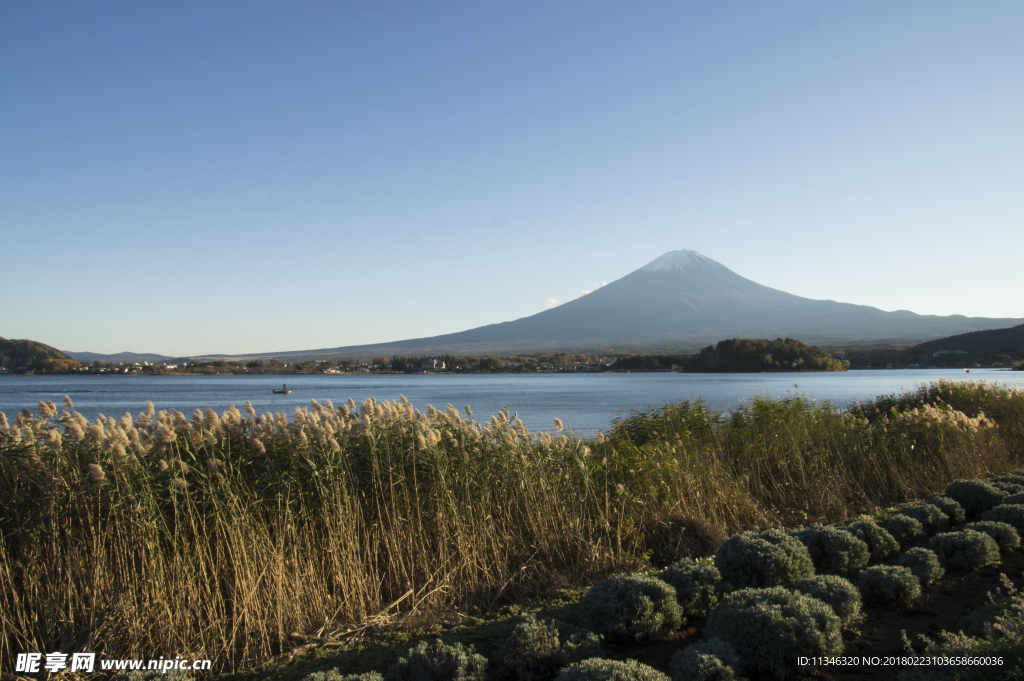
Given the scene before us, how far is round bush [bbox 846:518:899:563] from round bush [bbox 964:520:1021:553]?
0.79m

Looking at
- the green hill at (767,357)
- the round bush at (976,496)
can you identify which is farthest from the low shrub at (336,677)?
the green hill at (767,357)

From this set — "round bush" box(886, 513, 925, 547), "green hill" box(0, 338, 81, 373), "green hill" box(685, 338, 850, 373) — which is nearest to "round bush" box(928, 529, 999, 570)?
"round bush" box(886, 513, 925, 547)

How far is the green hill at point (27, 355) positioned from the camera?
45.8m

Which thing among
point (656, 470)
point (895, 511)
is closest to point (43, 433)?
point (656, 470)

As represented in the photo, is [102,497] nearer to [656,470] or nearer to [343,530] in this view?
[343,530]

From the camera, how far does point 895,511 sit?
710cm

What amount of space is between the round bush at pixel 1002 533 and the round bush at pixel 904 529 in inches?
16.3

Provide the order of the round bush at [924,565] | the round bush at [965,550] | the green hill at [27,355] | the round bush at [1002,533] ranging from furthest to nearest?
the green hill at [27,355] → the round bush at [1002,533] → the round bush at [965,550] → the round bush at [924,565]

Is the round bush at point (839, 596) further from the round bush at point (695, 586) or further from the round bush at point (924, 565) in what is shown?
the round bush at point (924, 565)

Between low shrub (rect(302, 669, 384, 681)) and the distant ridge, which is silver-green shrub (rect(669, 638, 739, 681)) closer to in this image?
low shrub (rect(302, 669, 384, 681))

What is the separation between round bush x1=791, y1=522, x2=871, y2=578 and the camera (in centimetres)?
494

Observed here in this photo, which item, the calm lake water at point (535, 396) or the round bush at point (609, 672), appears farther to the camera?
the calm lake water at point (535, 396)

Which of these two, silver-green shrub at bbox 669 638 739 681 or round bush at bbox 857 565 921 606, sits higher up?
silver-green shrub at bbox 669 638 739 681

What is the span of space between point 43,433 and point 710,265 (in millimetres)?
169274
